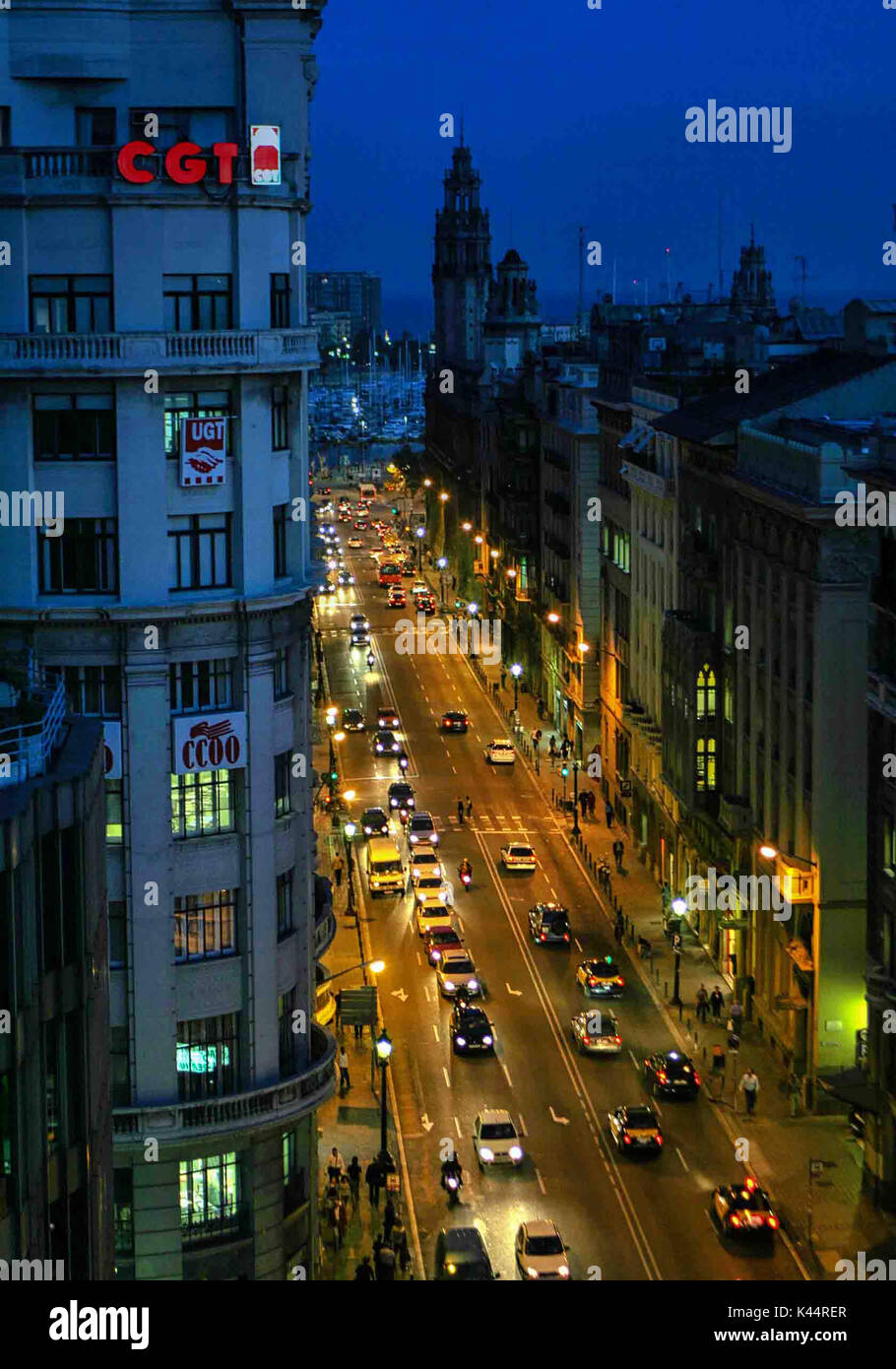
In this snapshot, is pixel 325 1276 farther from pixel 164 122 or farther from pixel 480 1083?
pixel 164 122

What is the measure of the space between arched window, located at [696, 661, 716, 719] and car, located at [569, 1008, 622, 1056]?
13.6m

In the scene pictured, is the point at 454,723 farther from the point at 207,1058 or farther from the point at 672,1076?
the point at 207,1058

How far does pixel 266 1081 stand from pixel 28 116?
19.4m

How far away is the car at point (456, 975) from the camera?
2778 inches

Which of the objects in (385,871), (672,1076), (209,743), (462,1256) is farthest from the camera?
(385,871)

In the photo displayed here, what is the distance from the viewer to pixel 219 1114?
135 ft

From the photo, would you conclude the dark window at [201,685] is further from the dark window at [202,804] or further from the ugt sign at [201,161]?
the ugt sign at [201,161]

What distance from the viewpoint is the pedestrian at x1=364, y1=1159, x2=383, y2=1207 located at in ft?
173

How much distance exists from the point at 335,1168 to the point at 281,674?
1605 centimetres

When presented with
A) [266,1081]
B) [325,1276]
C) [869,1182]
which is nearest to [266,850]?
[266,1081]

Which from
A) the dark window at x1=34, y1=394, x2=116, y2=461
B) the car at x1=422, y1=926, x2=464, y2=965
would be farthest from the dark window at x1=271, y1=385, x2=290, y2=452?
the car at x1=422, y1=926, x2=464, y2=965

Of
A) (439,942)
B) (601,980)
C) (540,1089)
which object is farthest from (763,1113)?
(439,942)

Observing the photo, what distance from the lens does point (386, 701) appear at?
5143 inches
